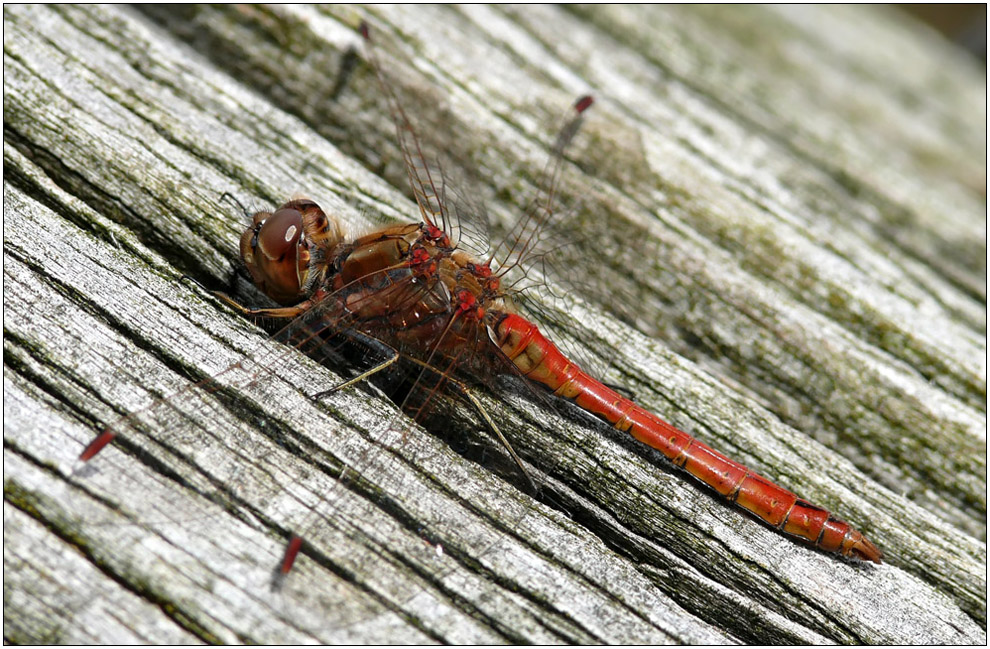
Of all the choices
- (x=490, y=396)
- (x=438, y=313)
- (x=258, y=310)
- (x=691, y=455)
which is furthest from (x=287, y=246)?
(x=691, y=455)

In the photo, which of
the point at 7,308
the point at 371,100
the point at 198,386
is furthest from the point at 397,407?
the point at 371,100

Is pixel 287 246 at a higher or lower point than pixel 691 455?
lower

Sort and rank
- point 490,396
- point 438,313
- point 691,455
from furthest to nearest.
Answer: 1. point 438,313
2. point 490,396
3. point 691,455

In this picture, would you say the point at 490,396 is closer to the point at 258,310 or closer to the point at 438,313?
the point at 438,313

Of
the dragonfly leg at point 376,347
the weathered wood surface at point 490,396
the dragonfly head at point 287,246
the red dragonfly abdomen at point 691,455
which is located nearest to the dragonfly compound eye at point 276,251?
the dragonfly head at point 287,246

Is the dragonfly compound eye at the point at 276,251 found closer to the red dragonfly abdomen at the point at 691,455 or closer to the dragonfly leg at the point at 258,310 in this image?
the dragonfly leg at the point at 258,310

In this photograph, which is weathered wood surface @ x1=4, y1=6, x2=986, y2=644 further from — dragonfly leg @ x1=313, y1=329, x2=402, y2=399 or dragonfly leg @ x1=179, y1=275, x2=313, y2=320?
dragonfly leg @ x1=313, y1=329, x2=402, y2=399

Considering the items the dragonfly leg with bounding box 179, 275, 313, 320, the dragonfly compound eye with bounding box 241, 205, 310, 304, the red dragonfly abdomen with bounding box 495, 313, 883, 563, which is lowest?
the dragonfly leg with bounding box 179, 275, 313, 320

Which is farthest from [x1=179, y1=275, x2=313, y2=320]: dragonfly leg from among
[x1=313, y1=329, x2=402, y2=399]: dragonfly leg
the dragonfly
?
[x1=313, y1=329, x2=402, y2=399]: dragonfly leg
